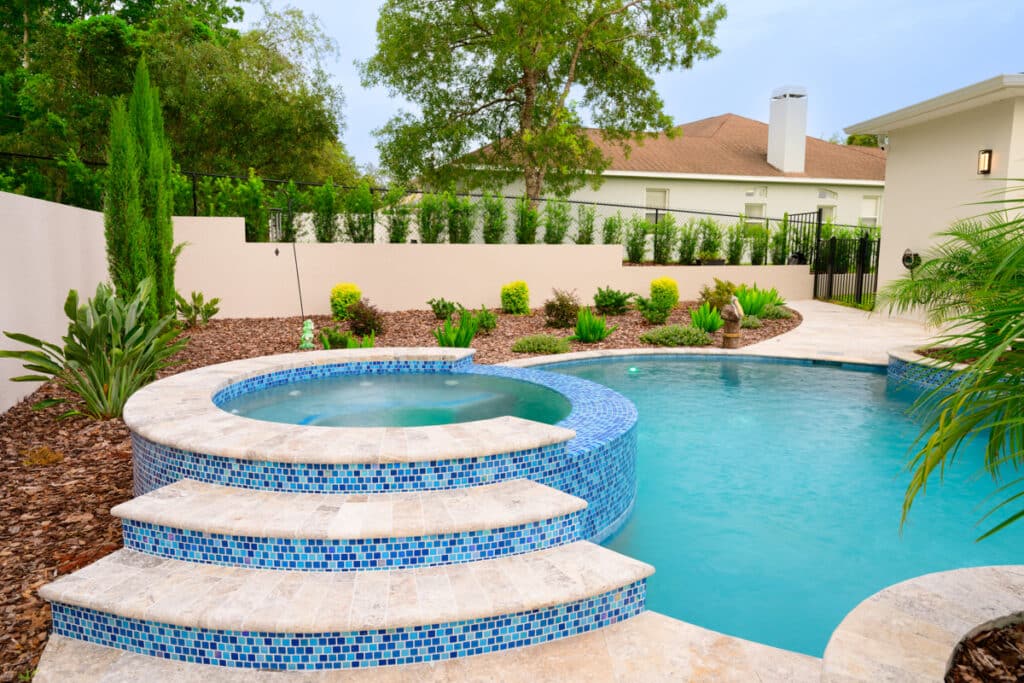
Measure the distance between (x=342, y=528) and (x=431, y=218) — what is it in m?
11.1

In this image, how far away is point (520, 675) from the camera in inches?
107

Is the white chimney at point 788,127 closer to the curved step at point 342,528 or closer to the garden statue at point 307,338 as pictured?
the garden statue at point 307,338

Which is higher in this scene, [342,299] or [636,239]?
[636,239]

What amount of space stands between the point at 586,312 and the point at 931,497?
6507 millimetres

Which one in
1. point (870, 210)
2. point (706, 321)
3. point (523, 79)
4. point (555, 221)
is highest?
point (523, 79)

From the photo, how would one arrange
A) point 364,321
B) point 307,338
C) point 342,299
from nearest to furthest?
point 307,338
point 364,321
point 342,299

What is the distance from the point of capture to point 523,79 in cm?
1717

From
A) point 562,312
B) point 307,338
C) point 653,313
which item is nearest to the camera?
point 307,338

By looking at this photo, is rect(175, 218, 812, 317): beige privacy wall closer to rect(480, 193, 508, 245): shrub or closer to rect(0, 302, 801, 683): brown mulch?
rect(480, 193, 508, 245): shrub

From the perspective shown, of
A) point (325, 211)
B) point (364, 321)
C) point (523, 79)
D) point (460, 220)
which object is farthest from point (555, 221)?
point (364, 321)

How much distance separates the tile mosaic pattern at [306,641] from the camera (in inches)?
108

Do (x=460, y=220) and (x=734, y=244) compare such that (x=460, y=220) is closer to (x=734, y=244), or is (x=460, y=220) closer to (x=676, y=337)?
(x=676, y=337)

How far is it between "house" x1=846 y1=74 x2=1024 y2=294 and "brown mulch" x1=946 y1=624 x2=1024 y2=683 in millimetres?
9004

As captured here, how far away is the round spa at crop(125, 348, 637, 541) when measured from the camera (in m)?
3.78
